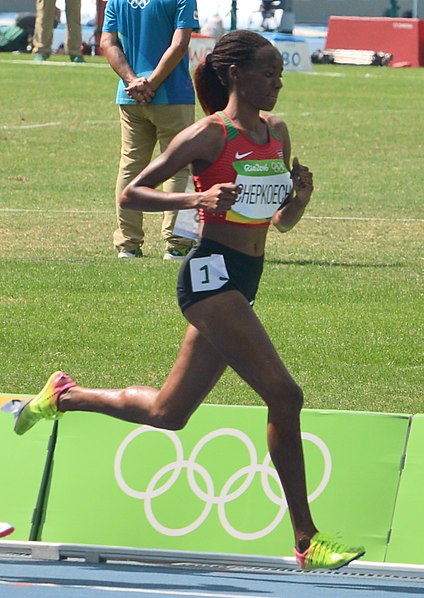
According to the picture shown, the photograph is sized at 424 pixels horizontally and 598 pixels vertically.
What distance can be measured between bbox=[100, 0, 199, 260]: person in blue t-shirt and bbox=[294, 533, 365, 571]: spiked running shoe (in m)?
6.55

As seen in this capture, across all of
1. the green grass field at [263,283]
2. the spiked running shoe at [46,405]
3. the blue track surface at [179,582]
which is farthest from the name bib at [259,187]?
the green grass field at [263,283]

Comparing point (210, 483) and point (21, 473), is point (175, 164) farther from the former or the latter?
point (21, 473)

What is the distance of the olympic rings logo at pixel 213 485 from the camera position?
7.16 meters

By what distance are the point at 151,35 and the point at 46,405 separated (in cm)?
637

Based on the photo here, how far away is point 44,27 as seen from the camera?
102 feet

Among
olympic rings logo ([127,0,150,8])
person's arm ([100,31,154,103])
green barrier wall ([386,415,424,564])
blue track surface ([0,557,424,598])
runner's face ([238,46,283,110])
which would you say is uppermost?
runner's face ([238,46,283,110])

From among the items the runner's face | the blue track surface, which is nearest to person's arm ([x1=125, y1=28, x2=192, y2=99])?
the runner's face

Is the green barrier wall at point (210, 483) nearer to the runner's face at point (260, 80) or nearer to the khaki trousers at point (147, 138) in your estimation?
the runner's face at point (260, 80)

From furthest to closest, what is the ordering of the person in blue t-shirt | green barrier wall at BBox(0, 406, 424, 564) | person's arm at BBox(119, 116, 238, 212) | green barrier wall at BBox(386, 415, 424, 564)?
the person in blue t-shirt → green barrier wall at BBox(0, 406, 424, 564) → green barrier wall at BBox(386, 415, 424, 564) → person's arm at BBox(119, 116, 238, 212)

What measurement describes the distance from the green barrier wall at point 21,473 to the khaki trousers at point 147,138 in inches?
212

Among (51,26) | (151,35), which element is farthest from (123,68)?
(51,26)

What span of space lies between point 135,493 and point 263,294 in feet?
16.5

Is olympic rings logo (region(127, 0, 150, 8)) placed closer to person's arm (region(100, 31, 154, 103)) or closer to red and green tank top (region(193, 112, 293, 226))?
person's arm (region(100, 31, 154, 103))

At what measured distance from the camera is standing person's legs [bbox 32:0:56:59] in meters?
30.2
